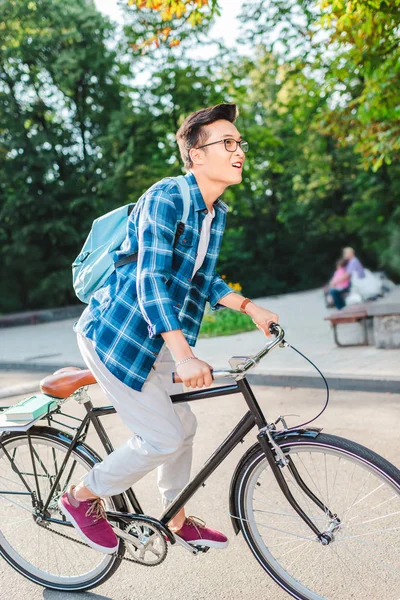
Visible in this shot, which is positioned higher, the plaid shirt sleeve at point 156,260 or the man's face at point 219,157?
the man's face at point 219,157

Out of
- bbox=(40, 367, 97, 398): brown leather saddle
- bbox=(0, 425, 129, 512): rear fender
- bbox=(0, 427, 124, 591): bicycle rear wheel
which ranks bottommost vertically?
bbox=(0, 427, 124, 591): bicycle rear wheel

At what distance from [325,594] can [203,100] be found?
63.2ft

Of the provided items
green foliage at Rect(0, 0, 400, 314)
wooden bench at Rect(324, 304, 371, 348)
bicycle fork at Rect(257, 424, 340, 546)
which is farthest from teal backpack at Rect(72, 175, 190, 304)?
green foliage at Rect(0, 0, 400, 314)

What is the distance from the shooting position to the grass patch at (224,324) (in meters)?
11.8

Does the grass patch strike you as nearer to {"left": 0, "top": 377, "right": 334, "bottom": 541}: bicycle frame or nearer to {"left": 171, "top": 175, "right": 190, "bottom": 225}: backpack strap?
{"left": 0, "top": 377, "right": 334, "bottom": 541}: bicycle frame

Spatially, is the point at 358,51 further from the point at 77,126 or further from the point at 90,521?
the point at 77,126

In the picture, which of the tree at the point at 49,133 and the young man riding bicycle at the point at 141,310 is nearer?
the young man riding bicycle at the point at 141,310

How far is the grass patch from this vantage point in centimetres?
1180

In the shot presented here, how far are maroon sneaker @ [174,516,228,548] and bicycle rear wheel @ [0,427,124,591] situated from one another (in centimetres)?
29

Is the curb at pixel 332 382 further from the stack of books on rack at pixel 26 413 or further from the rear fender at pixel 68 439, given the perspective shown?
the stack of books on rack at pixel 26 413

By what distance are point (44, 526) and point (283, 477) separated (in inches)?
47.2

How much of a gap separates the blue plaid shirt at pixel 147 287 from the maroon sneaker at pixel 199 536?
2.28ft

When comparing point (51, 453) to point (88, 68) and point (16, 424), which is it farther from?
point (88, 68)

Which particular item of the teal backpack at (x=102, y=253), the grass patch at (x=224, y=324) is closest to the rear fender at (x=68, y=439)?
the teal backpack at (x=102, y=253)
